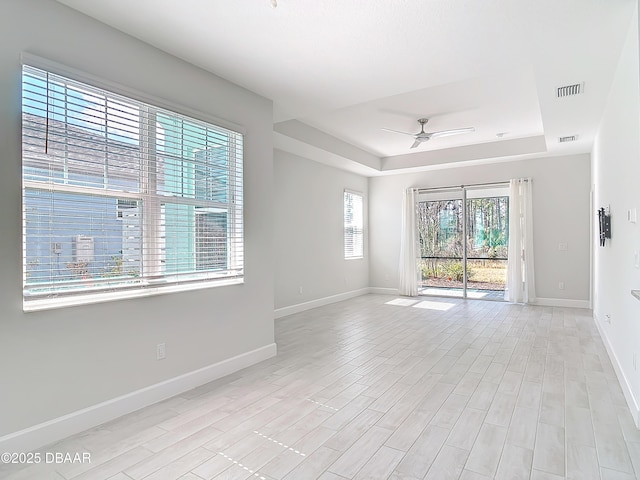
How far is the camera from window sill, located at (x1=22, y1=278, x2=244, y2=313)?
2275 millimetres

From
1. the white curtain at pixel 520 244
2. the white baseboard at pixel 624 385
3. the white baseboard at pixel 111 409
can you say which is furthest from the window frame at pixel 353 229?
the white baseboard at pixel 624 385

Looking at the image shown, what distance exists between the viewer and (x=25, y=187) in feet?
7.34

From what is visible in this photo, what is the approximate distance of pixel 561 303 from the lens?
266 inches

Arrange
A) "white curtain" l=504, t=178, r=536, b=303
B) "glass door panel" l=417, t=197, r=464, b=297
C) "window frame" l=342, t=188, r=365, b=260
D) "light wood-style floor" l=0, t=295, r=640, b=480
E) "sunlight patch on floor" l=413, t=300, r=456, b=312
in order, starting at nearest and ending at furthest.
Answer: "light wood-style floor" l=0, t=295, r=640, b=480, "sunlight patch on floor" l=413, t=300, r=456, b=312, "white curtain" l=504, t=178, r=536, b=303, "window frame" l=342, t=188, r=365, b=260, "glass door panel" l=417, t=197, r=464, b=297

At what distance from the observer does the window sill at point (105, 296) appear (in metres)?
2.28

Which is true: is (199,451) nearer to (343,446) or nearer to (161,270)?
(343,446)

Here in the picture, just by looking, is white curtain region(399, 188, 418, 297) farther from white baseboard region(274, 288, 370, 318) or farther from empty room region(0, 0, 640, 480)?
empty room region(0, 0, 640, 480)

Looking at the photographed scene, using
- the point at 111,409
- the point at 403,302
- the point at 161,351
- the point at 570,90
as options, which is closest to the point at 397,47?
the point at 570,90

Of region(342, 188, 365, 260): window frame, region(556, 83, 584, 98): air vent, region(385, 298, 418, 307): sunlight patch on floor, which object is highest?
region(556, 83, 584, 98): air vent

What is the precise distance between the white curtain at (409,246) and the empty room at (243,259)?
3123 millimetres

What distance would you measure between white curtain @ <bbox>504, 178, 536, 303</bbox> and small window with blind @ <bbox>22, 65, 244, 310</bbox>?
5.69 metres

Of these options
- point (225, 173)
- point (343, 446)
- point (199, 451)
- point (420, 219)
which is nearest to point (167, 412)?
point (199, 451)

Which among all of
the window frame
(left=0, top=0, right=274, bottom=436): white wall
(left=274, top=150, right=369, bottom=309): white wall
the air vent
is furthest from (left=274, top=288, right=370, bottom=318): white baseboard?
the air vent

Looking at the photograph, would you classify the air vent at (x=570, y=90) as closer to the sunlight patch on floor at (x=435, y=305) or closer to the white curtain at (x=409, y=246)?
the sunlight patch on floor at (x=435, y=305)
